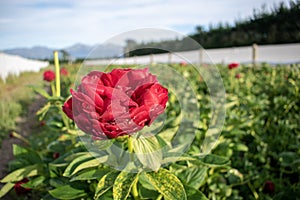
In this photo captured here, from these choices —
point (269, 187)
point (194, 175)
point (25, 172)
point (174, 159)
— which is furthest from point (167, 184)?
point (269, 187)

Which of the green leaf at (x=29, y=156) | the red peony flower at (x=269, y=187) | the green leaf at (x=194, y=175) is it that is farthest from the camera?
the red peony flower at (x=269, y=187)

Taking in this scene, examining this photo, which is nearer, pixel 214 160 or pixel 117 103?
pixel 117 103

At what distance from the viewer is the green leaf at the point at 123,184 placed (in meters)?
0.65

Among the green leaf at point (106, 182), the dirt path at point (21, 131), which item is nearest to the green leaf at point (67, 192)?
the green leaf at point (106, 182)

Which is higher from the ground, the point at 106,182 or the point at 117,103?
the point at 117,103

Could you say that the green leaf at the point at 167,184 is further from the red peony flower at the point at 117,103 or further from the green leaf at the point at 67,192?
the green leaf at the point at 67,192

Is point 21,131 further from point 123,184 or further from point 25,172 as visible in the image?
point 123,184

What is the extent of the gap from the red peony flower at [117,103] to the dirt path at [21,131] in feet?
5.57

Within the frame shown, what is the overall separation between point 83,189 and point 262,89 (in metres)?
2.94

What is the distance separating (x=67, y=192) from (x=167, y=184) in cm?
41

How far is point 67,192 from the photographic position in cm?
92

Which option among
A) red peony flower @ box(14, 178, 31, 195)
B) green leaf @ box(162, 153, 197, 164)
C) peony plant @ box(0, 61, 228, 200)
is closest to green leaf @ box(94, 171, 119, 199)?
peony plant @ box(0, 61, 228, 200)

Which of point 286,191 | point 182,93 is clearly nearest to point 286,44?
point 182,93

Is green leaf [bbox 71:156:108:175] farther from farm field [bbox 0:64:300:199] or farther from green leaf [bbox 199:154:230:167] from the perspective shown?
green leaf [bbox 199:154:230:167]
